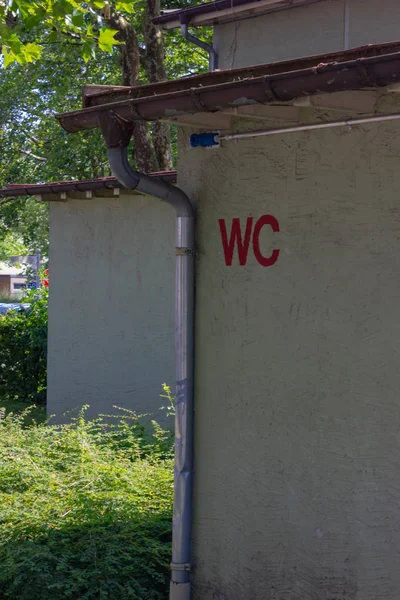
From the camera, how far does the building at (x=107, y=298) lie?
9875 mm

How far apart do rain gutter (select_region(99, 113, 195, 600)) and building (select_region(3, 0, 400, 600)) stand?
52 mm

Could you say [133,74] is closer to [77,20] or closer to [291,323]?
[77,20]

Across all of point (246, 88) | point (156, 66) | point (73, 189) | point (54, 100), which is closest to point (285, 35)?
point (73, 189)

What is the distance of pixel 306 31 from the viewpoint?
8.26 meters

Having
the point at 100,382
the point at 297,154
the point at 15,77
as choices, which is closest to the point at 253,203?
the point at 297,154

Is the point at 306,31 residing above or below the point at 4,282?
above

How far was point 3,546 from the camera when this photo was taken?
18.5ft

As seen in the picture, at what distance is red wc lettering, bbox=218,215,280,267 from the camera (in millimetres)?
4723

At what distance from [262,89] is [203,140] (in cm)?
109

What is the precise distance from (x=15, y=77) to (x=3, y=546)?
19.2 metres

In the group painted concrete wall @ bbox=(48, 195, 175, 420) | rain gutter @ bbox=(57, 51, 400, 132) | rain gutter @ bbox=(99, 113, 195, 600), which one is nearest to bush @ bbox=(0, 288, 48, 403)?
painted concrete wall @ bbox=(48, 195, 175, 420)

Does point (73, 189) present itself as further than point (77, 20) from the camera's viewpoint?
Yes

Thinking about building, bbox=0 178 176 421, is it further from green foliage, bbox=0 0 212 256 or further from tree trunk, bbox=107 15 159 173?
green foliage, bbox=0 0 212 256

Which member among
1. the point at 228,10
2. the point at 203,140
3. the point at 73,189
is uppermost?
the point at 228,10
